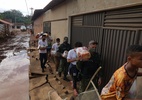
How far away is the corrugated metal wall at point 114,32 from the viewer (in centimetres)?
296

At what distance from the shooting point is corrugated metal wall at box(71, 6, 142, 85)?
9.73 feet

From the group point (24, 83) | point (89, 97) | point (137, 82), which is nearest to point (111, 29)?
point (89, 97)

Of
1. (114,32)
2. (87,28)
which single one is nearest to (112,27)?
(114,32)

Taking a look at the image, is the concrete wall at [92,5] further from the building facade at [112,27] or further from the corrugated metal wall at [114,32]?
the corrugated metal wall at [114,32]

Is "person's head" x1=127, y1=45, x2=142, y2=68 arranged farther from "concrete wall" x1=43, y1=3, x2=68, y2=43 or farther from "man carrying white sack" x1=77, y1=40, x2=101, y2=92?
"concrete wall" x1=43, y1=3, x2=68, y2=43

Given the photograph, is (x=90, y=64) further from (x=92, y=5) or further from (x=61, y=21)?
(x=61, y=21)

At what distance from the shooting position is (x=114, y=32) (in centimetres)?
362

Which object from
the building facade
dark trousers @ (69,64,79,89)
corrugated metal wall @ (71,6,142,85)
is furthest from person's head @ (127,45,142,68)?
dark trousers @ (69,64,79,89)

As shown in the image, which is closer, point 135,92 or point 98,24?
point 135,92

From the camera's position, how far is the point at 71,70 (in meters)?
4.64

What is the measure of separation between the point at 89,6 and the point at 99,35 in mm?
1144

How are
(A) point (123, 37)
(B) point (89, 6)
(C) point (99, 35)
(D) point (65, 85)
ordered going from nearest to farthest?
(A) point (123, 37) → (C) point (99, 35) → (B) point (89, 6) → (D) point (65, 85)

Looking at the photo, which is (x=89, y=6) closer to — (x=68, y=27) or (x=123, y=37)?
(x=123, y=37)

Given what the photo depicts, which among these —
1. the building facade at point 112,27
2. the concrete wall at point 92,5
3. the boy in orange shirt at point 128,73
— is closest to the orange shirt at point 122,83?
the boy in orange shirt at point 128,73
